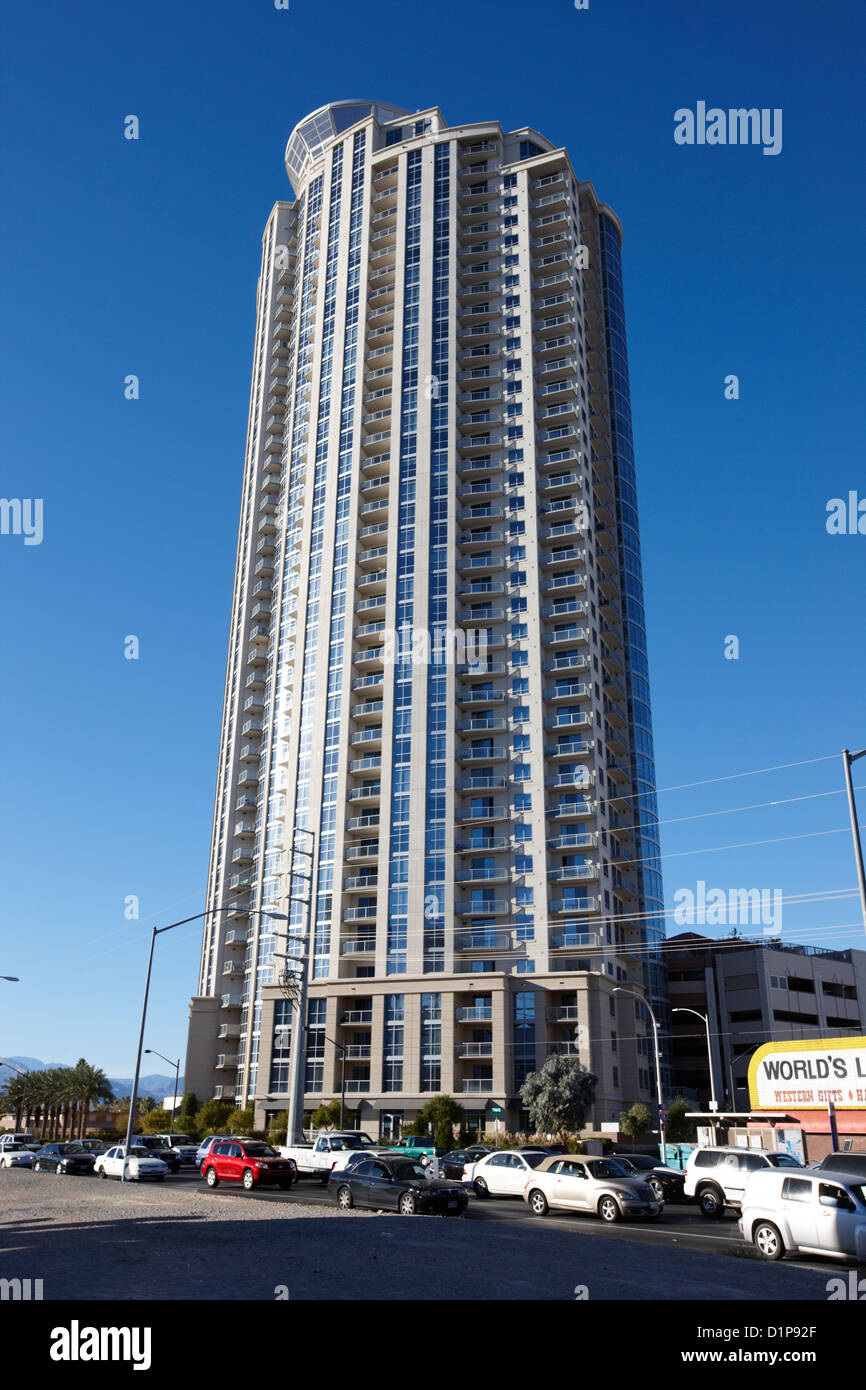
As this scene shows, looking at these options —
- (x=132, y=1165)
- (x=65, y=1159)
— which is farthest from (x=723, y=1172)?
(x=65, y=1159)

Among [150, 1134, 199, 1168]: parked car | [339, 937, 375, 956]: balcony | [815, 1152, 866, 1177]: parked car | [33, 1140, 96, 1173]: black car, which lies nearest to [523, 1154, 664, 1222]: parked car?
[815, 1152, 866, 1177]: parked car

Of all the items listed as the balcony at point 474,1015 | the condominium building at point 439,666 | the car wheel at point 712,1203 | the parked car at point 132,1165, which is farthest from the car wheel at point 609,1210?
the balcony at point 474,1015

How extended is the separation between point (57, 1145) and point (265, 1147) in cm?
1728

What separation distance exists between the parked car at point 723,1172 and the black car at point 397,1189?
312 inches

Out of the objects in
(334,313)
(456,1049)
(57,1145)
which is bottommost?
(57,1145)

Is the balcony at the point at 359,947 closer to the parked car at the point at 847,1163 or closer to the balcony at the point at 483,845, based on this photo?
the balcony at the point at 483,845

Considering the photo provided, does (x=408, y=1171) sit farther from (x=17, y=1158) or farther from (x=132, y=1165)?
(x=17, y=1158)

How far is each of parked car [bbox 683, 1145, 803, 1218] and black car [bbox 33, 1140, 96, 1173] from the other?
27.5m

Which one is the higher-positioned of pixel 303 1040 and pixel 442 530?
pixel 442 530

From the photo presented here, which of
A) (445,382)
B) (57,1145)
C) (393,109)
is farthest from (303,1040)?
(393,109)

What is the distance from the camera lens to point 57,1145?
47.8m
